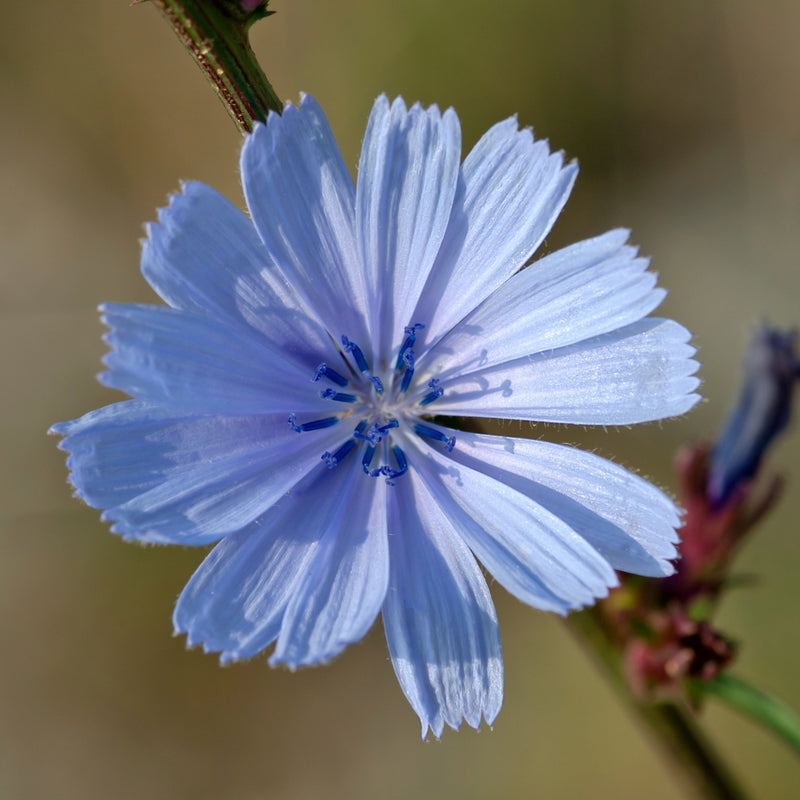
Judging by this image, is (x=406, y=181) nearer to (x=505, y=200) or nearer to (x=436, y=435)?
(x=505, y=200)

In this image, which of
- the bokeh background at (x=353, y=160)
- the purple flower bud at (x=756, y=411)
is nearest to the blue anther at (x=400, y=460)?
the purple flower bud at (x=756, y=411)

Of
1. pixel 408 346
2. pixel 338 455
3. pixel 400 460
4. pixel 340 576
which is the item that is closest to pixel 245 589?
pixel 340 576

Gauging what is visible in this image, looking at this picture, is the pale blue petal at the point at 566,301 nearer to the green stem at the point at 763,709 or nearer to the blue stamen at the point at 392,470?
the blue stamen at the point at 392,470

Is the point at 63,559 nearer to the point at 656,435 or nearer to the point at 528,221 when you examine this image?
the point at 656,435

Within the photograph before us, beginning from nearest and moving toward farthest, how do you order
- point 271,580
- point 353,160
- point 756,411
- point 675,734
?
1. point 271,580
2. point 675,734
3. point 756,411
4. point 353,160

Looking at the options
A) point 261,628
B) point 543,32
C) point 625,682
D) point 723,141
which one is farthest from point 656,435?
point 261,628

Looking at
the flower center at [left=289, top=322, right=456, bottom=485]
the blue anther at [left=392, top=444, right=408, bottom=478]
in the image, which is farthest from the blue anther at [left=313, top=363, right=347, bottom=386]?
the blue anther at [left=392, top=444, right=408, bottom=478]
